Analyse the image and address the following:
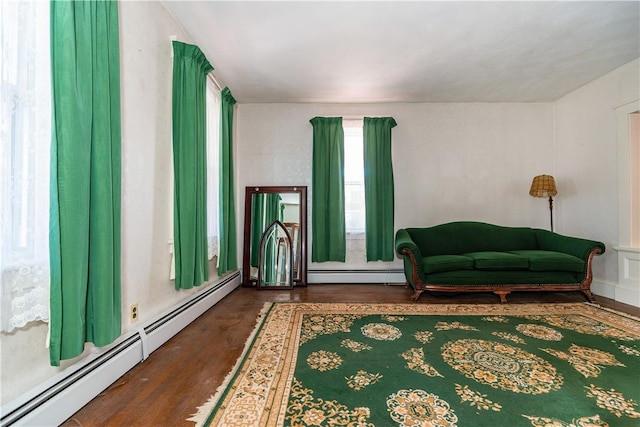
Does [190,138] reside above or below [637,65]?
below

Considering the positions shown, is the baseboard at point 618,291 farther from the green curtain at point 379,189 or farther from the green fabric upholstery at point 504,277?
the green curtain at point 379,189

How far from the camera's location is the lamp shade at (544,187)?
145 inches

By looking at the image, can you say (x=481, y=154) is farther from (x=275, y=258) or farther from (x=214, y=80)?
(x=214, y=80)

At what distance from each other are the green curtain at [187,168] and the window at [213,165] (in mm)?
413

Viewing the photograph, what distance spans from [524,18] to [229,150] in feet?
10.4

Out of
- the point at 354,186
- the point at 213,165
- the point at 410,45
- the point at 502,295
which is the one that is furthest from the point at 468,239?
the point at 213,165

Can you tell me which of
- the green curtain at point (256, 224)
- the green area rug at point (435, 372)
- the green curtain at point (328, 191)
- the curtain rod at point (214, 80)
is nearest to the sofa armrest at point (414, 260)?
the green area rug at point (435, 372)

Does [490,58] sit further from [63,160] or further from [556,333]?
[63,160]

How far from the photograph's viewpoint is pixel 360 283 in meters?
4.04

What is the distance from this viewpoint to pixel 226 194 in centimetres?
335

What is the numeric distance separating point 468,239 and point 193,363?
351 centimetres

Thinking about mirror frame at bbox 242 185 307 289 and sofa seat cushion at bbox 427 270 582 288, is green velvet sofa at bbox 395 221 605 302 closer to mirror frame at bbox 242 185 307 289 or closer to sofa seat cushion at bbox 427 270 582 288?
sofa seat cushion at bbox 427 270 582 288

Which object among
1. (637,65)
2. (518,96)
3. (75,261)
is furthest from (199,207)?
(637,65)

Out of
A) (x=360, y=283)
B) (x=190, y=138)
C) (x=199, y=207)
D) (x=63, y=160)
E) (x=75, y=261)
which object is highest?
(x=190, y=138)
